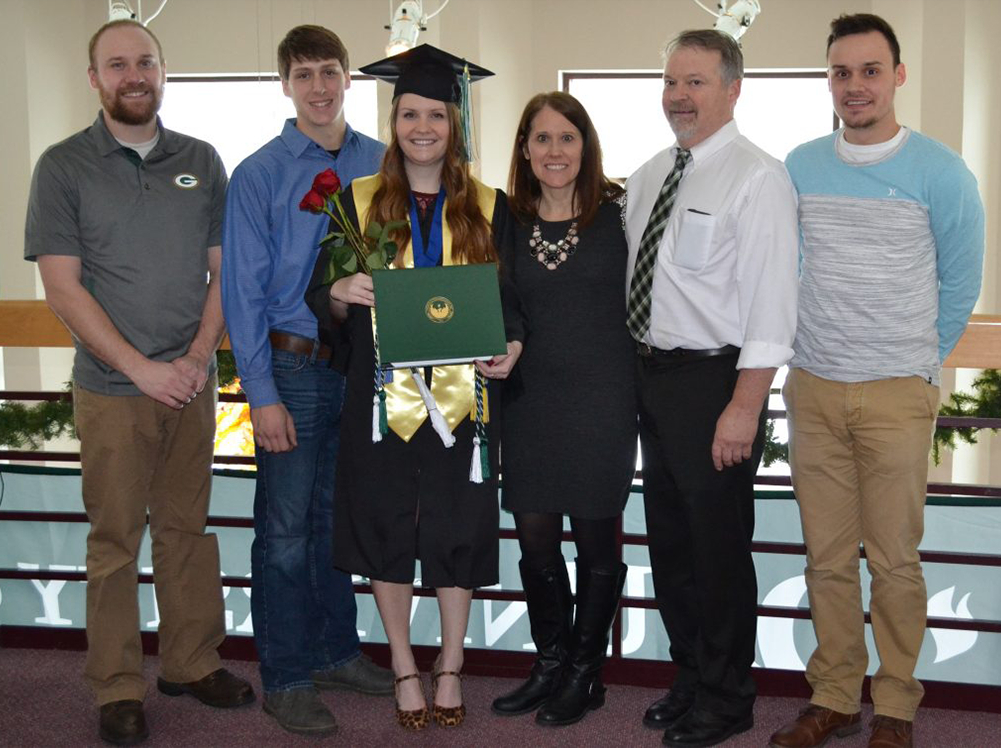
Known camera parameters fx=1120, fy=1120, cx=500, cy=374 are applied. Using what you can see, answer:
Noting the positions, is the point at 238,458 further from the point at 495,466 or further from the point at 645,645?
the point at 645,645

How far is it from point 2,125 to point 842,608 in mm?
6650

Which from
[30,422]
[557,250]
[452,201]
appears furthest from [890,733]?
[30,422]

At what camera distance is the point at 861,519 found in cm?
264

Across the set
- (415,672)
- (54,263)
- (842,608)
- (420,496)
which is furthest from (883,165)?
(54,263)

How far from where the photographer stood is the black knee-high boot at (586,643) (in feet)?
Answer: 8.87

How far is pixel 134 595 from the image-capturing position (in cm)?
280

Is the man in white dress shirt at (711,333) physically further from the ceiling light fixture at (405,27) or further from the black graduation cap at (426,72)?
the ceiling light fixture at (405,27)

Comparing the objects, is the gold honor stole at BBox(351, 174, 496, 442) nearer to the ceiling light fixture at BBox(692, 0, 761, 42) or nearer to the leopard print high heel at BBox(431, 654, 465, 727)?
the leopard print high heel at BBox(431, 654, 465, 727)

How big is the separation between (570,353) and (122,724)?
4.62 ft

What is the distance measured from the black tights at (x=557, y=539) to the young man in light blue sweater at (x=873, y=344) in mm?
472

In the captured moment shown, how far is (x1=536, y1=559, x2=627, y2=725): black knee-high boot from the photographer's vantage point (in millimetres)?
2705

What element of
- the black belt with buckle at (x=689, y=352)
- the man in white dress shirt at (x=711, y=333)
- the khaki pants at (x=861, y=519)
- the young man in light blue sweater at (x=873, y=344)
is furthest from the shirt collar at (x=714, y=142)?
the khaki pants at (x=861, y=519)

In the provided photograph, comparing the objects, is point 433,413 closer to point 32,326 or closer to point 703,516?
point 703,516

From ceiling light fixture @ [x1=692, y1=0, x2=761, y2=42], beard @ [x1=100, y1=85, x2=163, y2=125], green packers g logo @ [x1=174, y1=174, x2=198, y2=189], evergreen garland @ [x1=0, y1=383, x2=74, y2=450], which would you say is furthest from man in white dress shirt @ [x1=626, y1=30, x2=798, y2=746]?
ceiling light fixture @ [x1=692, y1=0, x2=761, y2=42]
